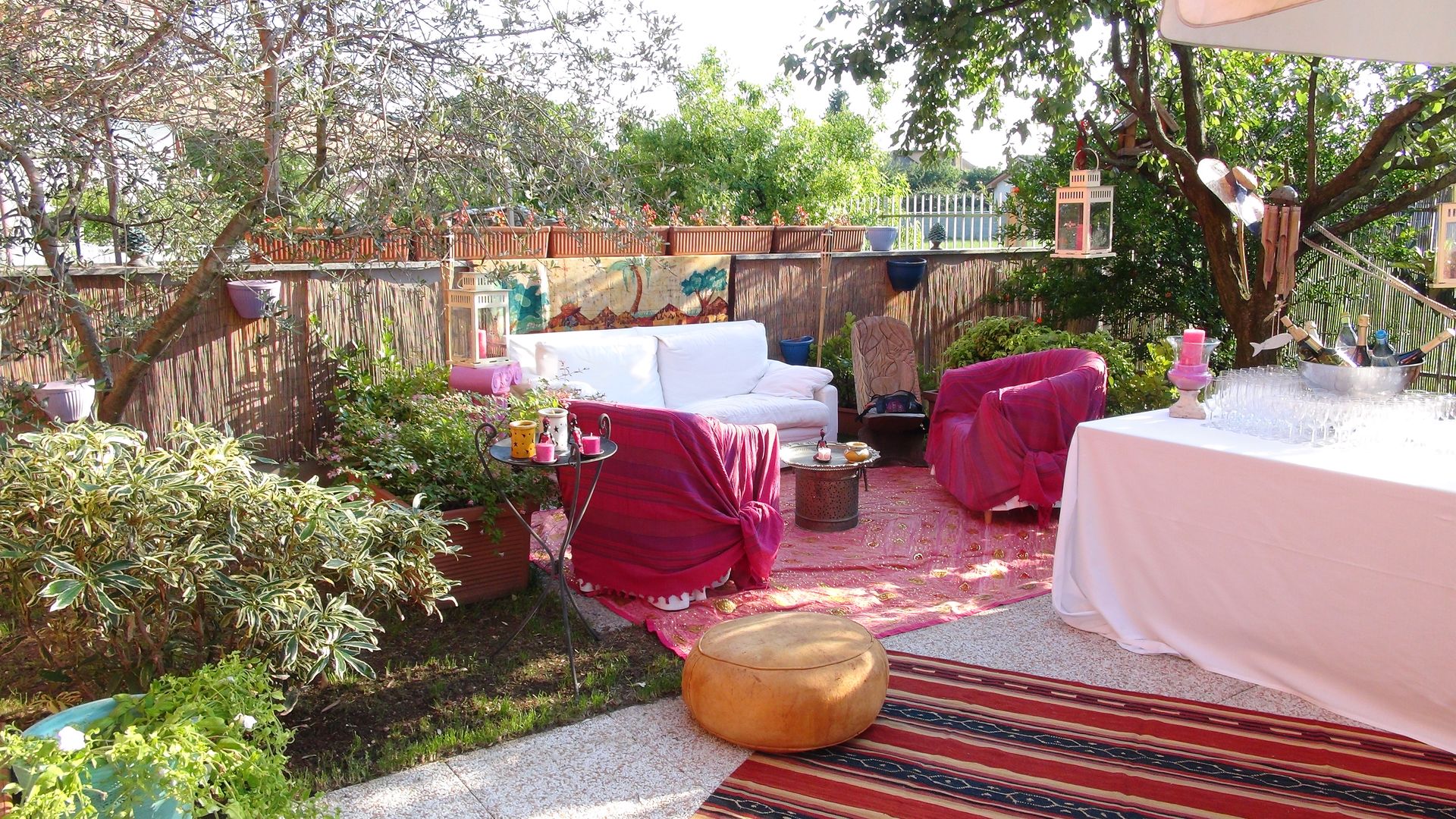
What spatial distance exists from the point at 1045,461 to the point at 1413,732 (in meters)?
2.68

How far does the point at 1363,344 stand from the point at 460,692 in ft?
12.2

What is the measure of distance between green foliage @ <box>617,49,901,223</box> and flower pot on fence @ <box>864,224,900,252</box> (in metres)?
5.79

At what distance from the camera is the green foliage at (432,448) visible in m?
4.73

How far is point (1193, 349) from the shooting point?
4.36m

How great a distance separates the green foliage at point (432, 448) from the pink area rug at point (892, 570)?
71 cm

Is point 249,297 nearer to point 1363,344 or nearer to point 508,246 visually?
point 508,246

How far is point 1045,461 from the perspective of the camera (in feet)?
19.6

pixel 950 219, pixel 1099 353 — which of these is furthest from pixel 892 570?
pixel 950 219

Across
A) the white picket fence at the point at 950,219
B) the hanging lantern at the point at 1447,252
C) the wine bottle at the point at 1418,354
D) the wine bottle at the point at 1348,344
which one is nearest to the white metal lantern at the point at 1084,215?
the wine bottle at the point at 1348,344

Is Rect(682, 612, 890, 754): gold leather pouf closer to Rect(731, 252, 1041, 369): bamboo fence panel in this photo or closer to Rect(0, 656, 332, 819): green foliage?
Rect(0, 656, 332, 819): green foliage

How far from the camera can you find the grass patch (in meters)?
3.38

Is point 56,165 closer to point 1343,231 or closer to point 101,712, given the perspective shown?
point 101,712

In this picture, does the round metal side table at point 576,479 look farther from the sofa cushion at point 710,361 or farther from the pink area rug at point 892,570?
the sofa cushion at point 710,361

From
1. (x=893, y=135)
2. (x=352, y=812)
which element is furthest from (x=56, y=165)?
(x=893, y=135)
